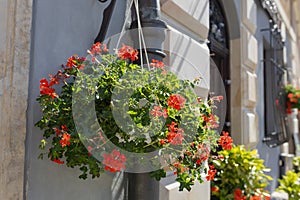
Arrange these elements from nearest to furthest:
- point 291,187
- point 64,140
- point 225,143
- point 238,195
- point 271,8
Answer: point 64,140
point 225,143
point 238,195
point 291,187
point 271,8

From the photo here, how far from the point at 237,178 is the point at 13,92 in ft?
7.21

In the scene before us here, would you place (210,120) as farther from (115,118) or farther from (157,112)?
(115,118)

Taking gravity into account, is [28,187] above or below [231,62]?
below

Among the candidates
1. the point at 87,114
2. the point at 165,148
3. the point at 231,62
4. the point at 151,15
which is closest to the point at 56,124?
the point at 87,114

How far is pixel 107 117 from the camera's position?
4.24ft

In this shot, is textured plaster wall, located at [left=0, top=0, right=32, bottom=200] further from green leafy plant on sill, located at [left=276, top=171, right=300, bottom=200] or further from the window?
the window

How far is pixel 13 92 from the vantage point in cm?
129

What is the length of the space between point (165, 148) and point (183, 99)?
0.23m

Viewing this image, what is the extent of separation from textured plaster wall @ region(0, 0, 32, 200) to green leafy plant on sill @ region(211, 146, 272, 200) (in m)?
1.96

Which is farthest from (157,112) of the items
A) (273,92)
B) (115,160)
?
(273,92)

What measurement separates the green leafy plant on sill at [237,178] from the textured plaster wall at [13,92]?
1959 millimetres

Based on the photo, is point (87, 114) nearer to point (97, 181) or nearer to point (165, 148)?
point (165, 148)

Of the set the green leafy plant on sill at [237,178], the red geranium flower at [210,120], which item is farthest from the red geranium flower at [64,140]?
the green leafy plant on sill at [237,178]

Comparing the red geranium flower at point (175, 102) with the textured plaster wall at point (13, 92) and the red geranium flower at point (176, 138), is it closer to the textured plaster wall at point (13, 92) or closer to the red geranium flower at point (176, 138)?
the red geranium flower at point (176, 138)
